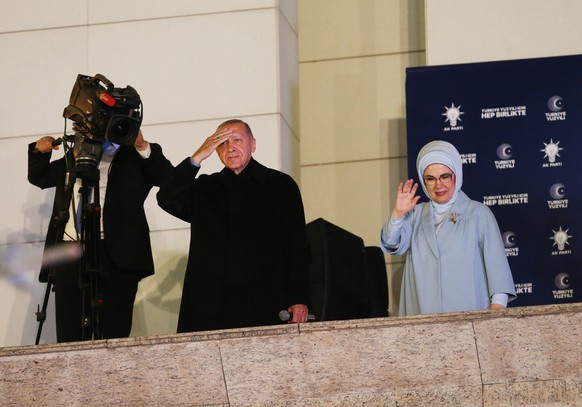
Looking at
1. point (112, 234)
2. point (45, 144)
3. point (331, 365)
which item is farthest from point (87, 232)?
point (331, 365)

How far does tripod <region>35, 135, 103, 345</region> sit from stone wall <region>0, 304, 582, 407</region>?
1.56ft

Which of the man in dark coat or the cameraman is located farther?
the cameraman

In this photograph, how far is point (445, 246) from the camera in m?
6.52

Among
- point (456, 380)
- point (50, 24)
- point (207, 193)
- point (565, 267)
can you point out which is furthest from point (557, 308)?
point (50, 24)

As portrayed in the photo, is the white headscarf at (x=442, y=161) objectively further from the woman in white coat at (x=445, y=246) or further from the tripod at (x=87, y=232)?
the tripod at (x=87, y=232)

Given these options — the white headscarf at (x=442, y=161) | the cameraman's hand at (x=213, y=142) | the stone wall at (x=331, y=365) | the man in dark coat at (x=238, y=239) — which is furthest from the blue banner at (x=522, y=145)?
the stone wall at (x=331, y=365)

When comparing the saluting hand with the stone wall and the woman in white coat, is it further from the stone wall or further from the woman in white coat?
the stone wall

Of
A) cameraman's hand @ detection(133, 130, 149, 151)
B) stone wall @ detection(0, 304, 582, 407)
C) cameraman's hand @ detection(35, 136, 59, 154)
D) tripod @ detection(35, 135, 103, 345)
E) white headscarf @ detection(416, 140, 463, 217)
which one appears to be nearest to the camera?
stone wall @ detection(0, 304, 582, 407)

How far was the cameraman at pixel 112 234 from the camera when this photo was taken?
22.5ft

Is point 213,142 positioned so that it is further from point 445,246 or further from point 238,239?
point 445,246

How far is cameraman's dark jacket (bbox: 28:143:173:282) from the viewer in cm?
697

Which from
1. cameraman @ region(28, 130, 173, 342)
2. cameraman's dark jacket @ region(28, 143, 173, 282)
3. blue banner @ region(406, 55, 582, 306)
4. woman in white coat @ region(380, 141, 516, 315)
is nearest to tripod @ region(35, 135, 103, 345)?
cameraman @ region(28, 130, 173, 342)

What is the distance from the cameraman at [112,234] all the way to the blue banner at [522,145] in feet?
6.44

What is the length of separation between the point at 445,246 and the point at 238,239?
38.0 inches
